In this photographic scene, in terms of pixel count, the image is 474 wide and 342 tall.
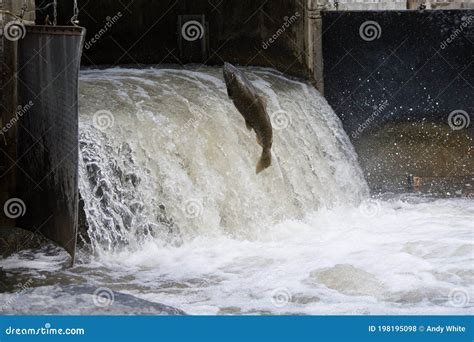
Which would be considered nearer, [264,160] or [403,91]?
[264,160]

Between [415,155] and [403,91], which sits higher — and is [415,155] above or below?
below

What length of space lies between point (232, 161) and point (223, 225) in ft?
2.53

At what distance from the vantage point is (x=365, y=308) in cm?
713

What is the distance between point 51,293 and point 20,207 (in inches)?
85.4

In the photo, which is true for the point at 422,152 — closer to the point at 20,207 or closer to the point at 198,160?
the point at 198,160

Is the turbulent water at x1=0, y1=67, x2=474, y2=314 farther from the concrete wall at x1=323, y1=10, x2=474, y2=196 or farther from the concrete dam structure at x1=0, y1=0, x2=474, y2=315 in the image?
the concrete wall at x1=323, y1=10, x2=474, y2=196

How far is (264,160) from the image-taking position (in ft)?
32.7

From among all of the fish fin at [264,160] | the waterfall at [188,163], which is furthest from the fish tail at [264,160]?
the waterfall at [188,163]

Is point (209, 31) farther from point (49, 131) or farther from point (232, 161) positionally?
point (49, 131)

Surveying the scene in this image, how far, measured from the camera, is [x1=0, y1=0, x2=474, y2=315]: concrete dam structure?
786cm

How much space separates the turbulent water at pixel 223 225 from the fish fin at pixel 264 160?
0.50ft

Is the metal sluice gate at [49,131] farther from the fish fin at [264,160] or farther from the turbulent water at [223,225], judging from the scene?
the fish fin at [264,160]

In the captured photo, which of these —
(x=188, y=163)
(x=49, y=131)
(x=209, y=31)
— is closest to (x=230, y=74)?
(x=188, y=163)

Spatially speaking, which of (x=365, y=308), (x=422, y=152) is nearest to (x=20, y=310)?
(x=365, y=308)
